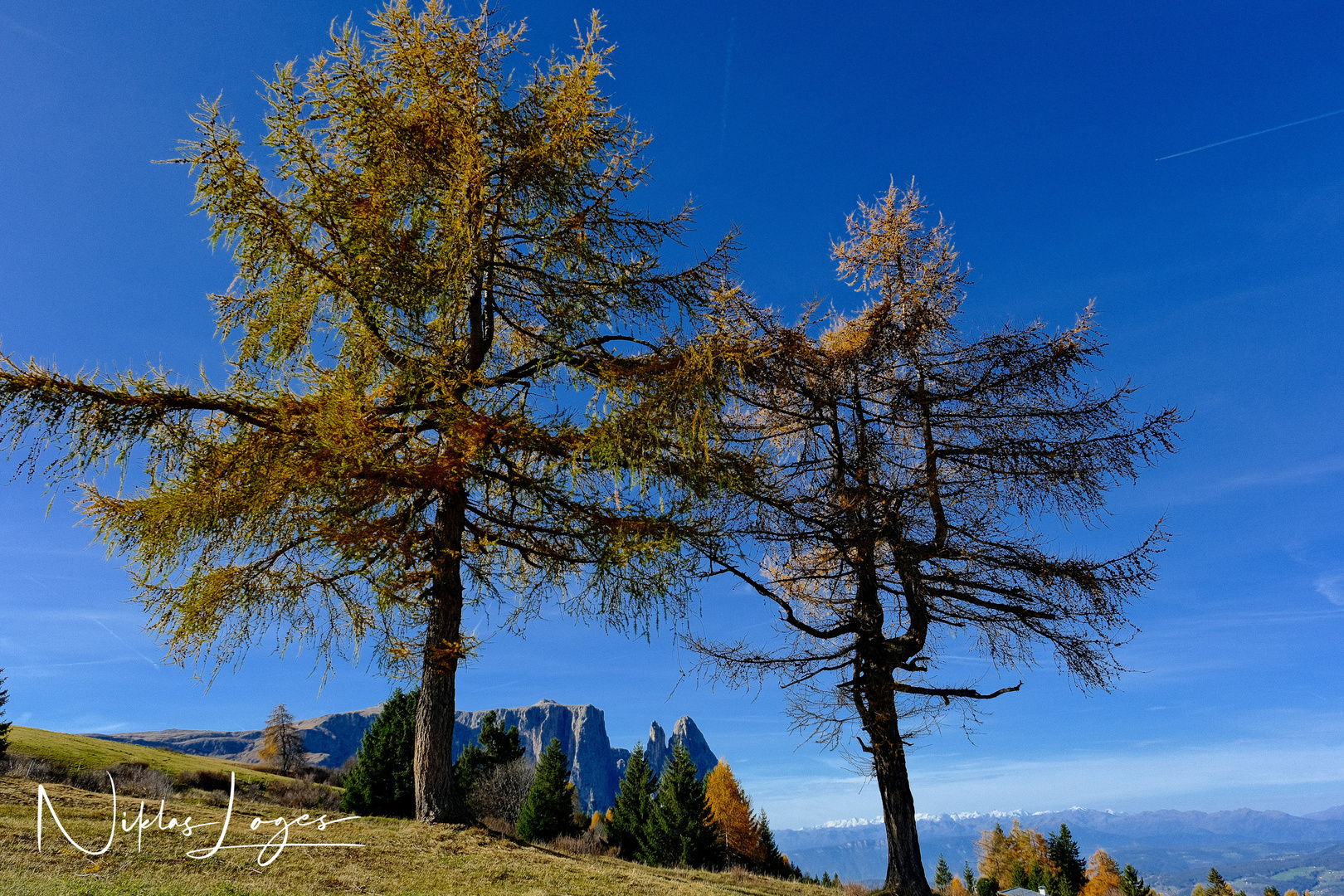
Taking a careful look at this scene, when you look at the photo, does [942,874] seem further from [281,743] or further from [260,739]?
[260,739]

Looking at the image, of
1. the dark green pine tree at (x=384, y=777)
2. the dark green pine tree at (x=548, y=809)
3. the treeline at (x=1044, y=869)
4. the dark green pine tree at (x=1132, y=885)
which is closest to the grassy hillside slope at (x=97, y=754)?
the dark green pine tree at (x=384, y=777)

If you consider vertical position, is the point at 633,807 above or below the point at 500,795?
below

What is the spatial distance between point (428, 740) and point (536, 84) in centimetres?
890

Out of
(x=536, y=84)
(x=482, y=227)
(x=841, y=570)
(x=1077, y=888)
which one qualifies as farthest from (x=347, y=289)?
(x=1077, y=888)

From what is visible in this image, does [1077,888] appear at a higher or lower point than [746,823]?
lower

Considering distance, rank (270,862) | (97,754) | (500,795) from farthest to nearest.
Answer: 1. (97,754)
2. (500,795)
3. (270,862)

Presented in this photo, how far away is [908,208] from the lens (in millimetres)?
11828

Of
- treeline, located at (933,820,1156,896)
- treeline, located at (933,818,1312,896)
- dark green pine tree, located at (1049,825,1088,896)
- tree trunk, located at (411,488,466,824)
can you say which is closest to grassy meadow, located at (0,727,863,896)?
tree trunk, located at (411,488,466,824)

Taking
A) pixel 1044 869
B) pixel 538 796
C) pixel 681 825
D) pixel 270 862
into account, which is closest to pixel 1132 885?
pixel 1044 869

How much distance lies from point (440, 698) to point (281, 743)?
54.9 m

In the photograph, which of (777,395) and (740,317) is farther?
(777,395)

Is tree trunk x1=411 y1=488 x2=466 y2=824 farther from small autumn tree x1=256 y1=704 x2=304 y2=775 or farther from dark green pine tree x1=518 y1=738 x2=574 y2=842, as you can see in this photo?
small autumn tree x1=256 y1=704 x2=304 y2=775

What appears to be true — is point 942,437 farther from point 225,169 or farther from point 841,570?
point 225,169

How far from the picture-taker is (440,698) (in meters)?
8.67
